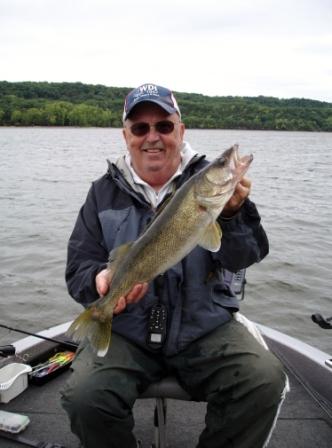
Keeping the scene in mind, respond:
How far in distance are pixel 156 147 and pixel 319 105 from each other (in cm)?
9227

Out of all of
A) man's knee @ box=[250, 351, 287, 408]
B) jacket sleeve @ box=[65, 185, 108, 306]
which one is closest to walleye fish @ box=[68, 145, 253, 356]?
jacket sleeve @ box=[65, 185, 108, 306]

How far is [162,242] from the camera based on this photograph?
8.98 ft

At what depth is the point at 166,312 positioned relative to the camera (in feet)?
10.2

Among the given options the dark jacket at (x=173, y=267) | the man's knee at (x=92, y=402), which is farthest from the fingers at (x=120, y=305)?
the man's knee at (x=92, y=402)

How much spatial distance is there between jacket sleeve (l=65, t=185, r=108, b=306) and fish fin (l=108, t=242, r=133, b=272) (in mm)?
242

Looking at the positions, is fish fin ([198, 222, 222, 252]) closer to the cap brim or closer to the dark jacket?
the dark jacket

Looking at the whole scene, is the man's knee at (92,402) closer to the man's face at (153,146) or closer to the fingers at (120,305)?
the fingers at (120,305)

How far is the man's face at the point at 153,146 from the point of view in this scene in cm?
347

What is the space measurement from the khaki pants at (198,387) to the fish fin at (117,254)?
19.6 inches

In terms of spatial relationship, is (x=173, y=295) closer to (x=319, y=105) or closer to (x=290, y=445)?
(x=290, y=445)

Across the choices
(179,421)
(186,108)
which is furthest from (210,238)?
(186,108)

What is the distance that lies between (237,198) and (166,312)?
845mm

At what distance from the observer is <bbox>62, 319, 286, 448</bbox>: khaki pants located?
2711 millimetres

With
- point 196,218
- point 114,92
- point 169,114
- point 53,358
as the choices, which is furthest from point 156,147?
point 114,92
